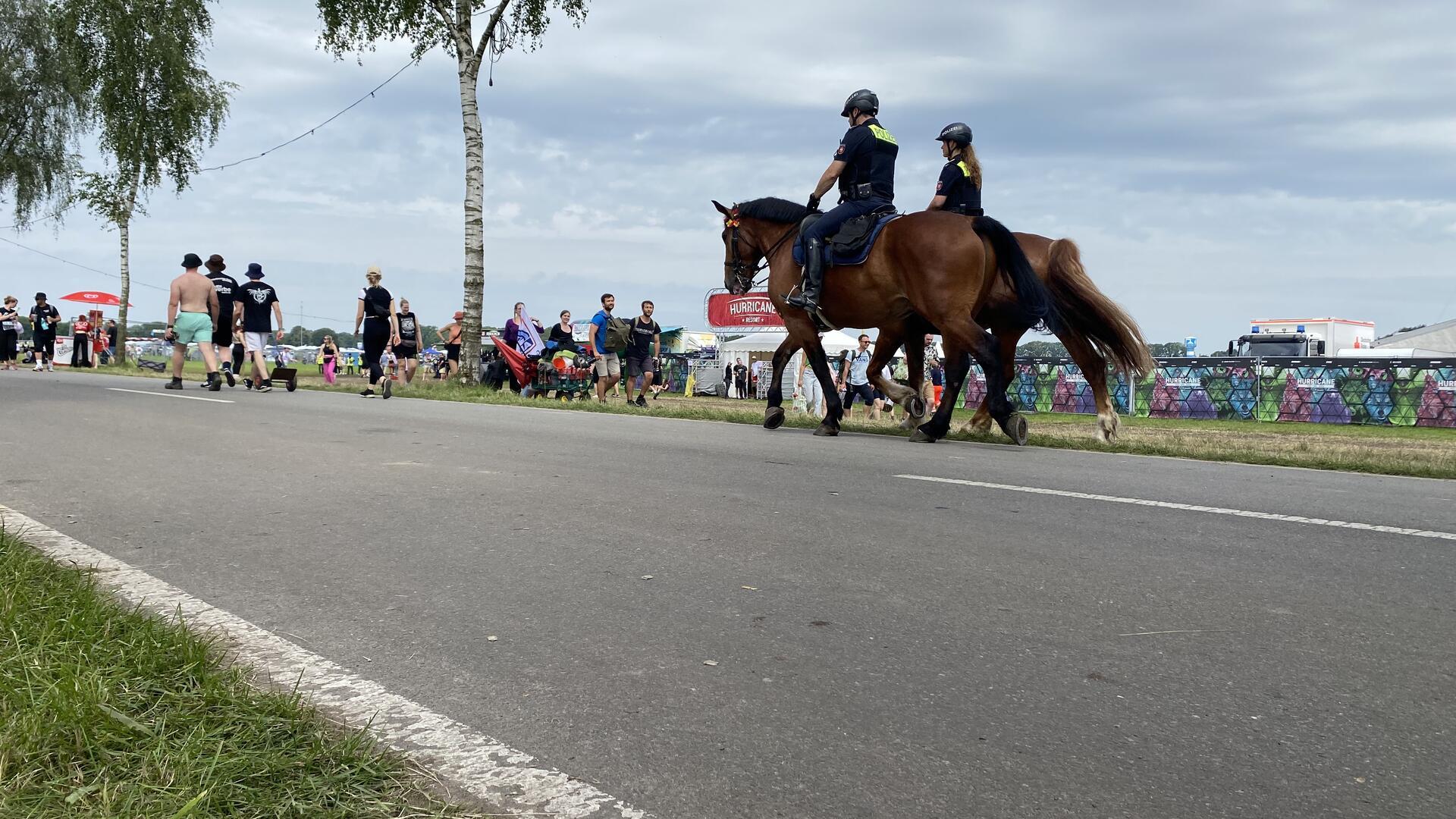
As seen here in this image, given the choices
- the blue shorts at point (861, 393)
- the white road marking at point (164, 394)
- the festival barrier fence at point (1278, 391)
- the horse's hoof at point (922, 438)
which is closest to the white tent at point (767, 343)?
the festival barrier fence at point (1278, 391)

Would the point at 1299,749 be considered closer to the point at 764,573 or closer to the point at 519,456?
the point at 764,573

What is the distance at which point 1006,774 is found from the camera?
2.26 metres

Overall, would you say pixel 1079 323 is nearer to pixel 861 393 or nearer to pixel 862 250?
pixel 862 250

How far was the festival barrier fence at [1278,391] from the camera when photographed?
24250mm

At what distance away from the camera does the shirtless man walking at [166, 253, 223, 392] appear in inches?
637

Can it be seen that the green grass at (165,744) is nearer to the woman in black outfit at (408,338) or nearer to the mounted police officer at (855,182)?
the mounted police officer at (855,182)

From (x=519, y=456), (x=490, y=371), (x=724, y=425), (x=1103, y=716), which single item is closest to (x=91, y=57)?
(x=490, y=371)

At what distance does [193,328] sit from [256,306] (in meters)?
0.99

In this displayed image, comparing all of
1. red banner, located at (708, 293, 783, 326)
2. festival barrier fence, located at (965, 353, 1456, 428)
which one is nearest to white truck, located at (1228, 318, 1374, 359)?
festival barrier fence, located at (965, 353, 1456, 428)

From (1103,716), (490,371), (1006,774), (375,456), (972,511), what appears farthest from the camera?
(490,371)

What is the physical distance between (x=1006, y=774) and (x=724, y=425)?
9161 mm

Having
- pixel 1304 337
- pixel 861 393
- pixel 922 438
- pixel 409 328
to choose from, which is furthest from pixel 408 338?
pixel 1304 337

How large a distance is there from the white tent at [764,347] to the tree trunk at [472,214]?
13.9 m

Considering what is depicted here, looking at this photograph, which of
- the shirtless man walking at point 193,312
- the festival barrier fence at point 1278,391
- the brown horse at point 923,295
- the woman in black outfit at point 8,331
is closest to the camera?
the brown horse at point 923,295
